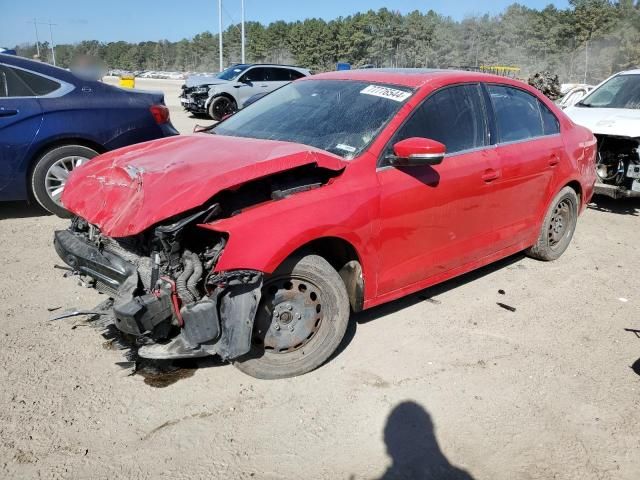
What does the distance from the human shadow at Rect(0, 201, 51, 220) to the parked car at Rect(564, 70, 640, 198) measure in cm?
690

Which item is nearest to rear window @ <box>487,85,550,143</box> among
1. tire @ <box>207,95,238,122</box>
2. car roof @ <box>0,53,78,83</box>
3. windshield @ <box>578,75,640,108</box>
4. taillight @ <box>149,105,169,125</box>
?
taillight @ <box>149,105,169,125</box>

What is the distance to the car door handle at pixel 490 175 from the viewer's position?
4.05m

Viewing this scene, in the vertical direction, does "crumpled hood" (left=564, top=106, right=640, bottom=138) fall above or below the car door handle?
above

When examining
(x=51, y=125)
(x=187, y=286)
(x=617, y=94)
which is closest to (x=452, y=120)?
(x=187, y=286)

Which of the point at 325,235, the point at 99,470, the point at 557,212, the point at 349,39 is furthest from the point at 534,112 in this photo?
the point at 349,39

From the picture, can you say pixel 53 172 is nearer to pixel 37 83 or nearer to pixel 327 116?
pixel 37 83

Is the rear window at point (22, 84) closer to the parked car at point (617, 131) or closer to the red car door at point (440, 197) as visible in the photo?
the red car door at point (440, 197)

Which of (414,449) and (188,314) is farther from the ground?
(188,314)

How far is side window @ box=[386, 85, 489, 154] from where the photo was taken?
3699mm

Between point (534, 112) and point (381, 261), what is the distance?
2367mm

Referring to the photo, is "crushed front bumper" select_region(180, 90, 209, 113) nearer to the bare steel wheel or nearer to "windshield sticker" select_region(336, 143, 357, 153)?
the bare steel wheel

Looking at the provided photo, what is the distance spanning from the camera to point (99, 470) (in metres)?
2.50

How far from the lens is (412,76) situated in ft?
13.2

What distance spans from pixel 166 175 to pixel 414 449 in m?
1.95
